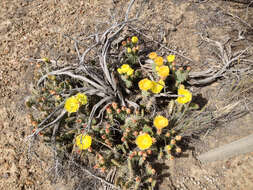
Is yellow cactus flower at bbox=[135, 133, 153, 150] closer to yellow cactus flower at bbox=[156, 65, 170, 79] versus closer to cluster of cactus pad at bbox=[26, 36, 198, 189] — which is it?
cluster of cactus pad at bbox=[26, 36, 198, 189]

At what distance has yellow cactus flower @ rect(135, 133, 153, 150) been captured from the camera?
1688 mm

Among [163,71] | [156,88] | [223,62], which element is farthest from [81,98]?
[223,62]

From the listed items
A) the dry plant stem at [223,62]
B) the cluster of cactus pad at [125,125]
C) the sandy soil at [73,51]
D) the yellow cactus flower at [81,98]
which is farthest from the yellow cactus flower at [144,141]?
the dry plant stem at [223,62]

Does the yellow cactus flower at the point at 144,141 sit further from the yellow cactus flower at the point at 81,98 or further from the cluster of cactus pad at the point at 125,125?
the yellow cactus flower at the point at 81,98

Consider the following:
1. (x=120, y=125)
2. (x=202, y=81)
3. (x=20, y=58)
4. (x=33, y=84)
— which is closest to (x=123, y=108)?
(x=120, y=125)

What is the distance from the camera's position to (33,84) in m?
2.50

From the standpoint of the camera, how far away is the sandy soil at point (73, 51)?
6.25 feet

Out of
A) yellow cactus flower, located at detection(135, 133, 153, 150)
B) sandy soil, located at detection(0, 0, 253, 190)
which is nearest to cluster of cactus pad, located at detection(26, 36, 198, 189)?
yellow cactus flower, located at detection(135, 133, 153, 150)

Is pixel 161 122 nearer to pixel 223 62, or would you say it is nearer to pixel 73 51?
pixel 223 62

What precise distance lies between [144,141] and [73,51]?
1734mm

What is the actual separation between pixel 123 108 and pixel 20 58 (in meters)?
1.90

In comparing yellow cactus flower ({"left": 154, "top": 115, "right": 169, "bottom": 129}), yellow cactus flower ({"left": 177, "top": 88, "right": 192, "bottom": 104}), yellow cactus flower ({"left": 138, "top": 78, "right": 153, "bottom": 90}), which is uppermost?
yellow cactus flower ({"left": 138, "top": 78, "right": 153, "bottom": 90})

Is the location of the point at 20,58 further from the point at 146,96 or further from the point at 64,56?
the point at 146,96

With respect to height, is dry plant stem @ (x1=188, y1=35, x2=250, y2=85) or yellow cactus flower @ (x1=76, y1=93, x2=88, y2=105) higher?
yellow cactus flower @ (x1=76, y1=93, x2=88, y2=105)
